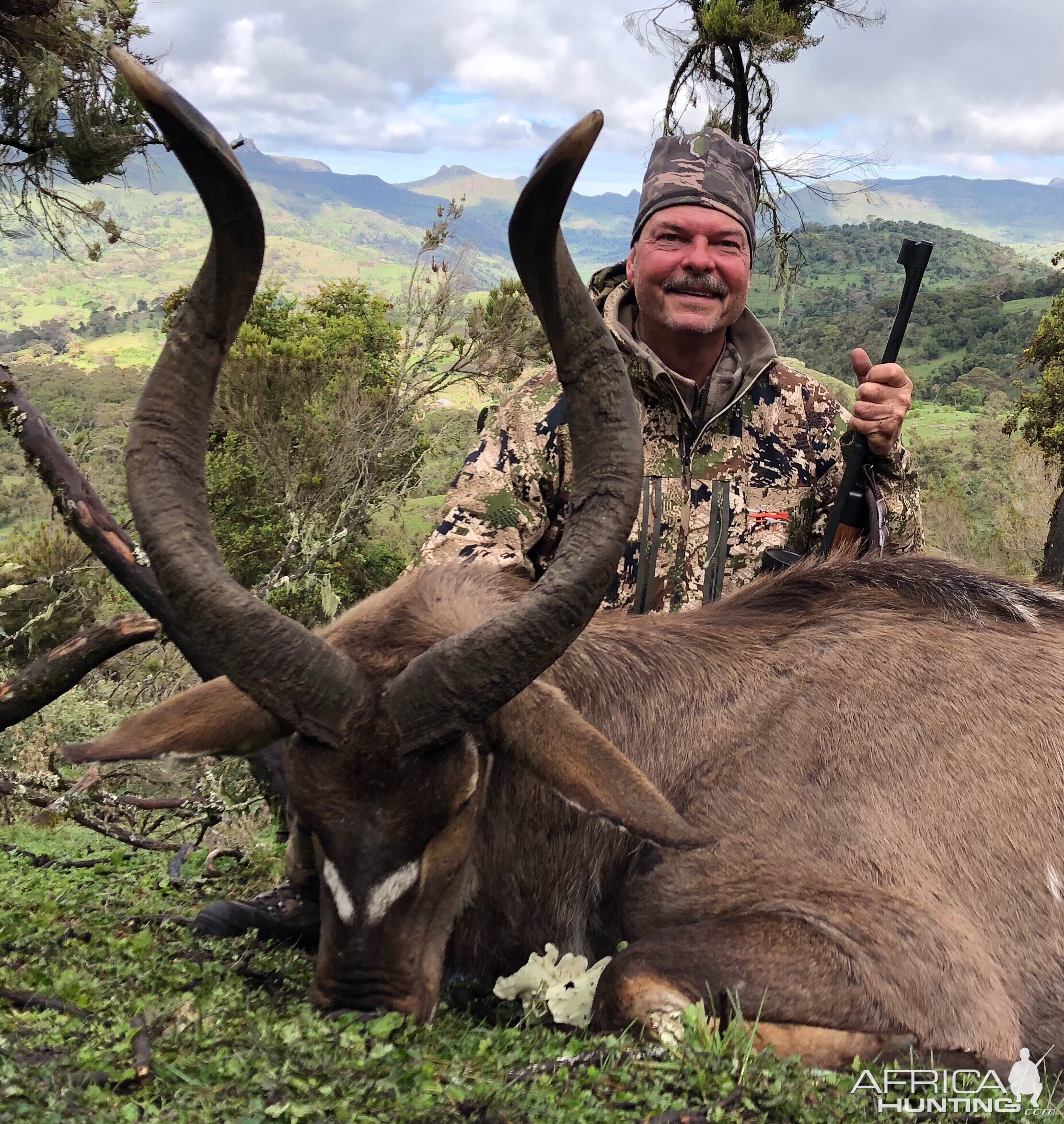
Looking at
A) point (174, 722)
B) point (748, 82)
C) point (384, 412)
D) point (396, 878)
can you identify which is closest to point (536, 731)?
point (396, 878)

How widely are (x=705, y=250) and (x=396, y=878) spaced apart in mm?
4510

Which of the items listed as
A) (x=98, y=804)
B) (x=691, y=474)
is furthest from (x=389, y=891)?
(x=691, y=474)

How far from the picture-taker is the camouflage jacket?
6.82 metres

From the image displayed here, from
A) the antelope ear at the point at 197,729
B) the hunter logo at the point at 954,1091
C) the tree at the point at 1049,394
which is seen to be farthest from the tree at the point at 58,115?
the tree at the point at 1049,394

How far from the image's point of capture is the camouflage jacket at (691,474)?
6.82 meters

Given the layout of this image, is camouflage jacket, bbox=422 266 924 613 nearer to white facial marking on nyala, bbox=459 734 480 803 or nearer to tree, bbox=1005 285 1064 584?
white facial marking on nyala, bbox=459 734 480 803

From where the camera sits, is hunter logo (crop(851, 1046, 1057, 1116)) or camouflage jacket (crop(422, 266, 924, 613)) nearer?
hunter logo (crop(851, 1046, 1057, 1116))

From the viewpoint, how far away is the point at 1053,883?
178 inches

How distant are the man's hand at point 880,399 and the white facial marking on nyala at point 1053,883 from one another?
271 centimetres

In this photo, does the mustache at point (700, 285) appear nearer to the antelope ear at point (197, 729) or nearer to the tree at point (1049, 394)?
the antelope ear at point (197, 729)

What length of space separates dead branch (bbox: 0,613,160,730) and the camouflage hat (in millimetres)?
4106

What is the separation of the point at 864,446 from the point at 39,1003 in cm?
539

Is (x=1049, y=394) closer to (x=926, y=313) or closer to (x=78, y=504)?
(x=78, y=504)

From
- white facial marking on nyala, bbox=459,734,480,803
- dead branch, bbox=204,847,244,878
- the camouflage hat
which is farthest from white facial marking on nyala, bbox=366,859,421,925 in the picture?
the camouflage hat
